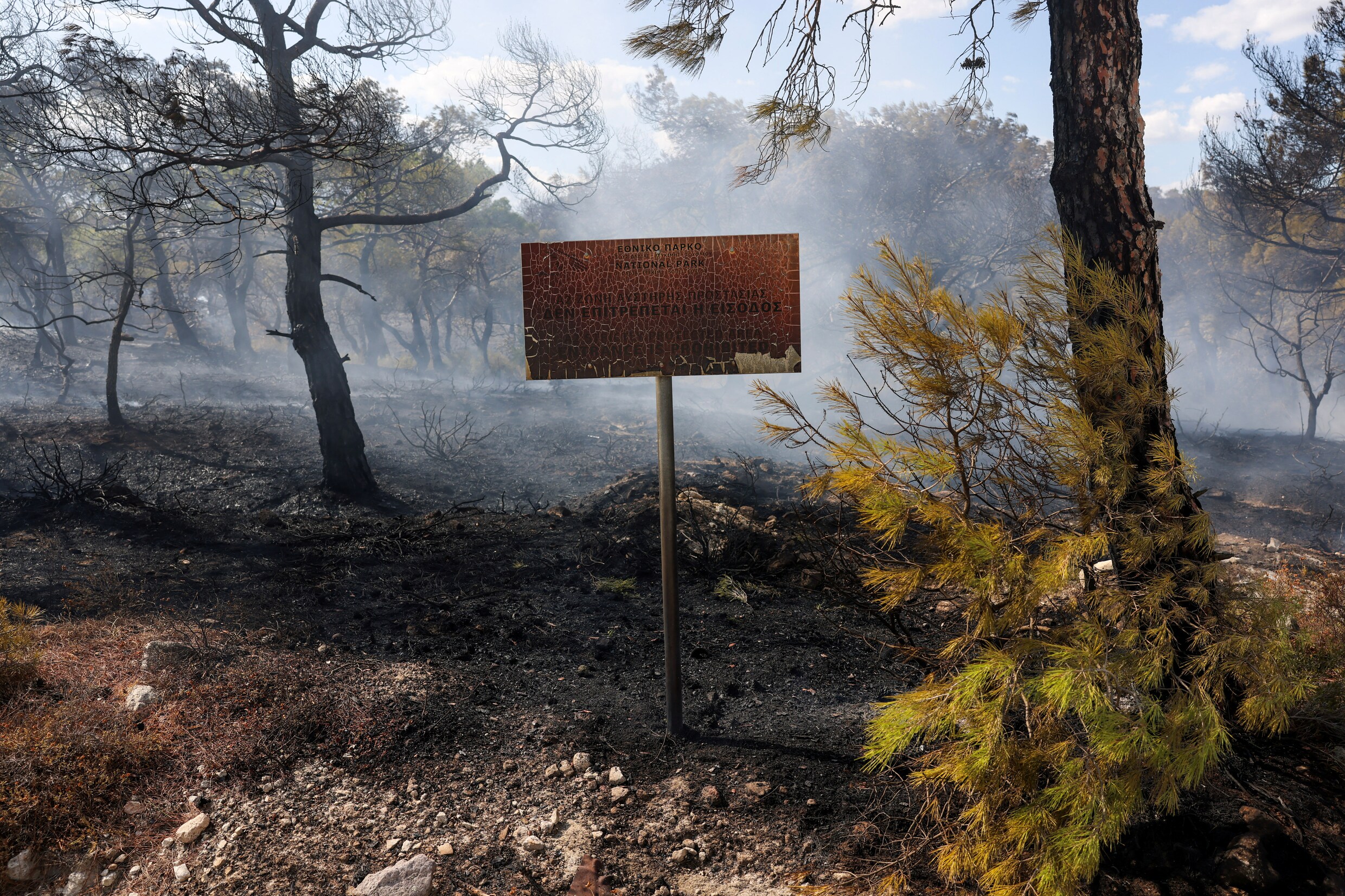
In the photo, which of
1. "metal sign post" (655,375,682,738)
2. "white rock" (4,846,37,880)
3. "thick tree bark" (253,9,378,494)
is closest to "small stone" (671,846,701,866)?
"metal sign post" (655,375,682,738)

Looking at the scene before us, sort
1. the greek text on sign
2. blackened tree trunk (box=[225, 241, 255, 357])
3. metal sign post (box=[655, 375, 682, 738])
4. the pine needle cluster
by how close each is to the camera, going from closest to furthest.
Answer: the pine needle cluster → the greek text on sign → metal sign post (box=[655, 375, 682, 738]) → blackened tree trunk (box=[225, 241, 255, 357])

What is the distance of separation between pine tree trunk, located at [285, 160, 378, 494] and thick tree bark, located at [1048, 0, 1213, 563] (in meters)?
7.08

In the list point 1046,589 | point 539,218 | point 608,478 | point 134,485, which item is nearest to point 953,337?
point 1046,589

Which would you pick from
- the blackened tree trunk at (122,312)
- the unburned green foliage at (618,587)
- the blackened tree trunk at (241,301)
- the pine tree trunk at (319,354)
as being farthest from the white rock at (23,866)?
the blackened tree trunk at (241,301)

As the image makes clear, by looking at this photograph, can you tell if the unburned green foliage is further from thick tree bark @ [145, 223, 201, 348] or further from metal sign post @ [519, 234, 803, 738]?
thick tree bark @ [145, 223, 201, 348]

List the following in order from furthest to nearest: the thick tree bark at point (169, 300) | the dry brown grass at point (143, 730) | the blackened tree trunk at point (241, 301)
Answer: the blackened tree trunk at point (241, 301), the thick tree bark at point (169, 300), the dry brown grass at point (143, 730)

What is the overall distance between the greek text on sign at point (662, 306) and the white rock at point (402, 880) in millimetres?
1697

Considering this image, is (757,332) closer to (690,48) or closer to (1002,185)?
(690,48)

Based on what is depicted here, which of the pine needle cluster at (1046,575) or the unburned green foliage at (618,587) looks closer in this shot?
the pine needle cluster at (1046,575)

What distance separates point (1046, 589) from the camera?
191 centimetres

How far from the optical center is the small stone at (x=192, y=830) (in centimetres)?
246

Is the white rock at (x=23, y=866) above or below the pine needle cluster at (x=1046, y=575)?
below

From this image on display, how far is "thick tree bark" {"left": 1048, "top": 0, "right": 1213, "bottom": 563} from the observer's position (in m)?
2.63

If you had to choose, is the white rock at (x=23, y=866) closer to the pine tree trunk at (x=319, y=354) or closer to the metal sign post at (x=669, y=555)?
the metal sign post at (x=669, y=555)
